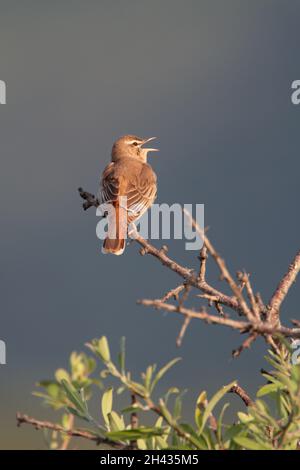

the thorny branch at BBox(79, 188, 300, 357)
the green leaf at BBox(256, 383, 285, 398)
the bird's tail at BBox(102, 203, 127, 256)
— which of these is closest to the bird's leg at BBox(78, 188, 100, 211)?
the thorny branch at BBox(79, 188, 300, 357)

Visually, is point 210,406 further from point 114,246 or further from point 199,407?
point 114,246

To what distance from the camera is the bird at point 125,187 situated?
7.48 meters

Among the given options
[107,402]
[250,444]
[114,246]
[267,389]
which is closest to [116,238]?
[114,246]

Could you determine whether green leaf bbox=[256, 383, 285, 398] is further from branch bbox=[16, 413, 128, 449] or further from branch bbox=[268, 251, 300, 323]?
branch bbox=[268, 251, 300, 323]

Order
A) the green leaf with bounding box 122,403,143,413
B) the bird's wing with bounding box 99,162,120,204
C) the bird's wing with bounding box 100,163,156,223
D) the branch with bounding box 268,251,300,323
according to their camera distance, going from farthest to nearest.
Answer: the bird's wing with bounding box 99,162,120,204 → the bird's wing with bounding box 100,163,156,223 → the branch with bounding box 268,251,300,323 → the green leaf with bounding box 122,403,143,413

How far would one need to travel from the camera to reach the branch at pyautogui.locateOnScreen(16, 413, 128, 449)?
1.87 metres

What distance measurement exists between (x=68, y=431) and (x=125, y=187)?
22.5 feet

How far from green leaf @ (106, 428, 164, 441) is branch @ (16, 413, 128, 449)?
0.11 ft

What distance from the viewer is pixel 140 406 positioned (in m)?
1.85

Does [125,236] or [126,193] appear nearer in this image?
[125,236]
